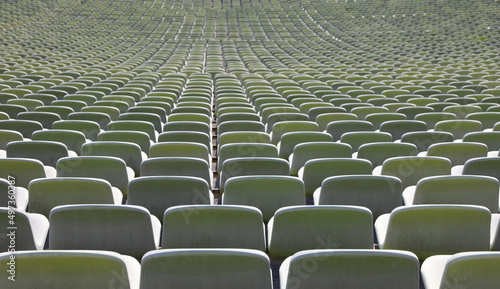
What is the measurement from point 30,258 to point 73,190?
143 cm

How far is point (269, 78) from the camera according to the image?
13148 mm

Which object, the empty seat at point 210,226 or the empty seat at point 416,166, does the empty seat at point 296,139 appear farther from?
the empty seat at point 210,226

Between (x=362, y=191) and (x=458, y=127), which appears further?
(x=458, y=127)

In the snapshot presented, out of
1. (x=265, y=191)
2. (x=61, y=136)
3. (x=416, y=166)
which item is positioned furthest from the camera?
(x=61, y=136)

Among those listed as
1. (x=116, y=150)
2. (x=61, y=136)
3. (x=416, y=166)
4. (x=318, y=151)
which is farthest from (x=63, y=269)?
(x=61, y=136)

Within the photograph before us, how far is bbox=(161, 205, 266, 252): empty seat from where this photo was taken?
2.86m

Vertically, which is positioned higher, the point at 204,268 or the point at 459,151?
the point at 204,268

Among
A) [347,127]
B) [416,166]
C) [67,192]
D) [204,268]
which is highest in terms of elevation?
[204,268]

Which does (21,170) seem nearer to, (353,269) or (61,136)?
(61,136)

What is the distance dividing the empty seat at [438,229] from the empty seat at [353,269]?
0.74 metres

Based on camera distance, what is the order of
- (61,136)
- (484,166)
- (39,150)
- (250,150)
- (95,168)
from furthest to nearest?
(61,136)
(250,150)
(39,150)
(95,168)
(484,166)

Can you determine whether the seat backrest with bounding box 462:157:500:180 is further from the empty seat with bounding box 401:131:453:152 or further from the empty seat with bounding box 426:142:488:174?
the empty seat with bounding box 401:131:453:152

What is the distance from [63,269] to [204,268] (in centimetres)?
57

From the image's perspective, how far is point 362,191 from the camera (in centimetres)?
359
